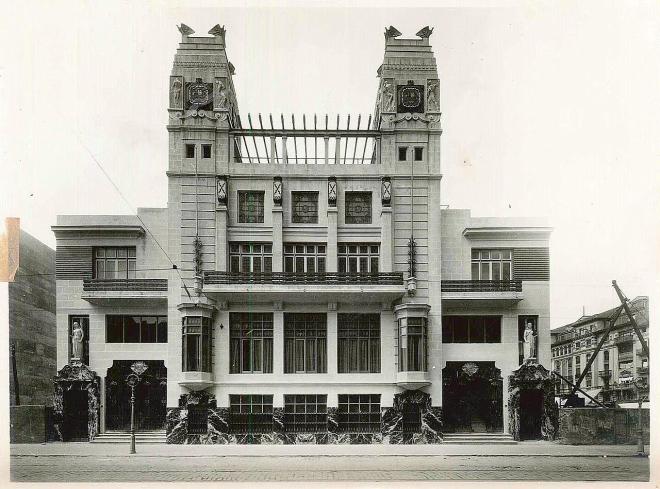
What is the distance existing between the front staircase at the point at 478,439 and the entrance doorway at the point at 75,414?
1263cm

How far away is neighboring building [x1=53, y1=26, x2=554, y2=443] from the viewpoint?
29250mm

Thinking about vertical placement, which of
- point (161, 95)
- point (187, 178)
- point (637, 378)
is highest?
point (161, 95)

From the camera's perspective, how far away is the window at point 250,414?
29641mm

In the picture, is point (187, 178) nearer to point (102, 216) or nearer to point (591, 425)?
point (102, 216)

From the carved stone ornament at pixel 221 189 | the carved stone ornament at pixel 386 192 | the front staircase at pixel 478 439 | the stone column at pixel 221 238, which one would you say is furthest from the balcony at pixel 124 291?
the front staircase at pixel 478 439

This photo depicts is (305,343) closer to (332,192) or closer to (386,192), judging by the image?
(332,192)

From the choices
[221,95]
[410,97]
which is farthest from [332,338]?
[221,95]

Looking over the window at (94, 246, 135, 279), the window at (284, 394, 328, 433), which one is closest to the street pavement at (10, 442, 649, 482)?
the window at (284, 394, 328, 433)

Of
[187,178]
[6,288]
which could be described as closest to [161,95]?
[187,178]

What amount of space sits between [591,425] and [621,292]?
17.5 ft

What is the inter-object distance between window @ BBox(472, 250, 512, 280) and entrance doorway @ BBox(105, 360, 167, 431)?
12070mm

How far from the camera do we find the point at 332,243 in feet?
99.7

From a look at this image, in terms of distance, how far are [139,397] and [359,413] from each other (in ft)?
25.8

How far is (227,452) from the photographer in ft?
90.4
